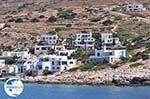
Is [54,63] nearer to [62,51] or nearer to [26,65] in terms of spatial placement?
[26,65]

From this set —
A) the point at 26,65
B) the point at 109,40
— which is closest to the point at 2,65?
the point at 26,65

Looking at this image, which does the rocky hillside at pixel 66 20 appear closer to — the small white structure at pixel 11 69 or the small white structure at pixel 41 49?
the small white structure at pixel 41 49

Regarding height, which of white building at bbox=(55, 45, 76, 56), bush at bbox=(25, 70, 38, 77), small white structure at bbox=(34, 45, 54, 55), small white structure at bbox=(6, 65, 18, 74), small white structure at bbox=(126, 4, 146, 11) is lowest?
bush at bbox=(25, 70, 38, 77)

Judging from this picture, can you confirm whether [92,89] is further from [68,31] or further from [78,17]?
[78,17]

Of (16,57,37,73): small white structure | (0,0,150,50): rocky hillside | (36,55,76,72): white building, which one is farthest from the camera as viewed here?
(0,0,150,50): rocky hillside

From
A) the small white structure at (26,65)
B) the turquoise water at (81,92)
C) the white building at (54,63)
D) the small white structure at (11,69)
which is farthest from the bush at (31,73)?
the turquoise water at (81,92)

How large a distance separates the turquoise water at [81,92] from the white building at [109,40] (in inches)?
787

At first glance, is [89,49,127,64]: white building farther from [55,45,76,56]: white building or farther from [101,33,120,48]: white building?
[101,33,120,48]: white building

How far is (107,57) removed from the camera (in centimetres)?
7925

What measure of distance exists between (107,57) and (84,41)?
36.0 feet

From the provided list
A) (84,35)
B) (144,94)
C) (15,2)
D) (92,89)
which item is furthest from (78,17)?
(144,94)

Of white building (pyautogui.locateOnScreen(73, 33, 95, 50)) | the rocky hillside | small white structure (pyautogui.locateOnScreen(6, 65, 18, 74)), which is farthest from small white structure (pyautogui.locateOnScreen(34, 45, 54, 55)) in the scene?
small white structure (pyautogui.locateOnScreen(6, 65, 18, 74))

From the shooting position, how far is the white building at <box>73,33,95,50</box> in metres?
88.6

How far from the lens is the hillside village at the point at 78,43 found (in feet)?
246
